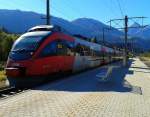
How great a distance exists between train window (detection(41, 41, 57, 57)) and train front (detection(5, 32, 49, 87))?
55 centimetres

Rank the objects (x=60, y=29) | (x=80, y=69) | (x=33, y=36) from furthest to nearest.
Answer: (x=80, y=69)
(x=60, y=29)
(x=33, y=36)

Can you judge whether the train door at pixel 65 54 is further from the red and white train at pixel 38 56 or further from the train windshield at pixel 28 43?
the train windshield at pixel 28 43

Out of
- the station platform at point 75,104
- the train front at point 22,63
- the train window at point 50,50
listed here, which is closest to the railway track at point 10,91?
the train front at point 22,63

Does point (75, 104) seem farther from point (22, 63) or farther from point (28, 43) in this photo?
point (28, 43)

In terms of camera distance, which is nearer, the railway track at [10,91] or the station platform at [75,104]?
the station platform at [75,104]

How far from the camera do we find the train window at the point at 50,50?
19875mm

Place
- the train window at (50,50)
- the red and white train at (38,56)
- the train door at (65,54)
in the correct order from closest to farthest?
the red and white train at (38,56) < the train window at (50,50) < the train door at (65,54)

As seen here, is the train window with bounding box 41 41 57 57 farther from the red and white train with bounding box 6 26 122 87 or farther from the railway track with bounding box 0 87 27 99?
the railway track with bounding box 0 87 27 99

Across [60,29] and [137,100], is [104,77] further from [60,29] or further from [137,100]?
[137,100]

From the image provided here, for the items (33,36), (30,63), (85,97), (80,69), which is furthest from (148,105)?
(80,69)

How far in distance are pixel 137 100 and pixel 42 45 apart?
23.5 feet

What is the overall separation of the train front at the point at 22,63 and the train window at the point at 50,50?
55 centimetres

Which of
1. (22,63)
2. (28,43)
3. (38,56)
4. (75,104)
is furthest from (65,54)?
(75,104)

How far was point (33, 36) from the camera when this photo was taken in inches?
798
